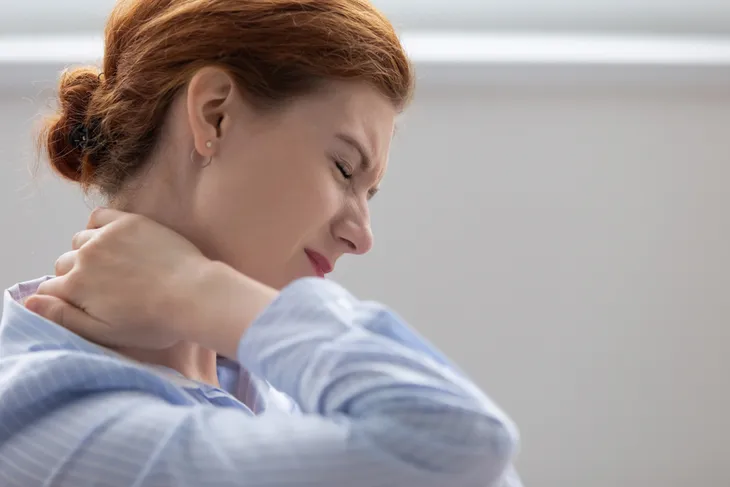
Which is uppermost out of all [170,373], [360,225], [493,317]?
[360,225]

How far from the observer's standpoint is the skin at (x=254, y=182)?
102cm

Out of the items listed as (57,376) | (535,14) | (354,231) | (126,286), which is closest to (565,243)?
(535,14)

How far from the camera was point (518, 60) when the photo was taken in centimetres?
182

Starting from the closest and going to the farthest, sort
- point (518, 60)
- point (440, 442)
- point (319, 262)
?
point (440, 442) < point (319, 262) < point (518, 60)

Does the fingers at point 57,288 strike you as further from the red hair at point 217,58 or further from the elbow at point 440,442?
the elbow at point 440,442

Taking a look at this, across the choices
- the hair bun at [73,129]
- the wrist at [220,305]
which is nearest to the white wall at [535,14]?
→ the hair bun at [73,129]

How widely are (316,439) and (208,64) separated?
0.45 meters

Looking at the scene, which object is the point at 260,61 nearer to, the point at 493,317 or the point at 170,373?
the point at 170,373

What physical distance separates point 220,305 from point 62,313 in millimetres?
203

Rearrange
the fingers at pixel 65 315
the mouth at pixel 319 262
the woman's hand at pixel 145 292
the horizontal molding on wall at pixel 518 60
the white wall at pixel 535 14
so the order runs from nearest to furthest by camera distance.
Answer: the woman's hand at pixel 145 292 < the fingers at pixel 65 315 < the mouth at pixel 319 262 < the horizontal molding on wall at pixel 518 60 < the white wall at pixel 535 14

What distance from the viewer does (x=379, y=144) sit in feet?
3.51

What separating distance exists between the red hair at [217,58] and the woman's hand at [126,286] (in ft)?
0.42

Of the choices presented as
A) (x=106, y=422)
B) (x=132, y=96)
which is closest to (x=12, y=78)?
(x=132, y=96)

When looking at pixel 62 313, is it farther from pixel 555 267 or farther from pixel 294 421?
pixel 555 267
